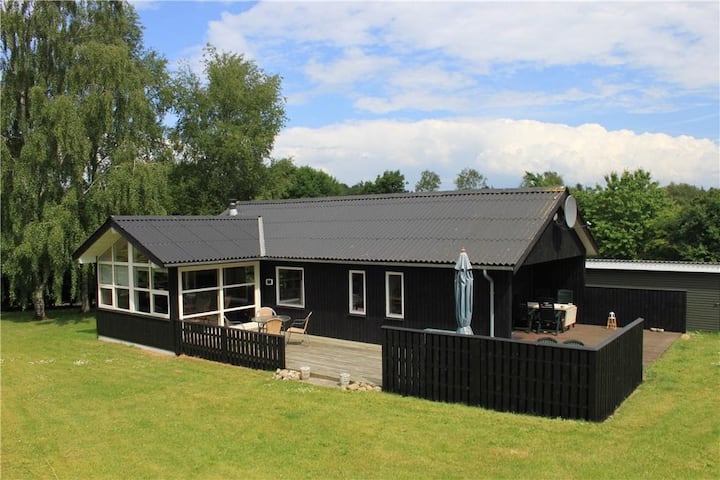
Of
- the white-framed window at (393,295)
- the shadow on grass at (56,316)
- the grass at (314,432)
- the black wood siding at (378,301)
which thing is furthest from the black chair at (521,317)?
the shadow on grass at (56,316)

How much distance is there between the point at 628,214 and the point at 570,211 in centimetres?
2323

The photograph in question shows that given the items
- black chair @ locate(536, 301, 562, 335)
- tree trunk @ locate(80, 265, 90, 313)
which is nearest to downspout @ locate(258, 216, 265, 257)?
black chair @ locate(536, 301, 562, 335)

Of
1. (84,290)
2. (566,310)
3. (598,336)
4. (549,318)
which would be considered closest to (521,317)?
(549,318)

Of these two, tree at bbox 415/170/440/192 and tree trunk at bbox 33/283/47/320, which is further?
tree at bbox 415/170/440/192

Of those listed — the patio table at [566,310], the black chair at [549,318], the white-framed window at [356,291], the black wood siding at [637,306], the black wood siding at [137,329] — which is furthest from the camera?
the black wood siding at [637,306]

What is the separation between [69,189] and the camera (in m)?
21.8

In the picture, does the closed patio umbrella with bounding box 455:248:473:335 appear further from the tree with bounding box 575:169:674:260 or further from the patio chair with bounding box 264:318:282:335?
the tree with bounding box 575:169:674:260

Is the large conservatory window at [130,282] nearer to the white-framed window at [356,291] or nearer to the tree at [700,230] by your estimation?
the white-framed window at [356,291]

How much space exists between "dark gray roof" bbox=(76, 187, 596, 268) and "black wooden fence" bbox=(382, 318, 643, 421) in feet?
10.8

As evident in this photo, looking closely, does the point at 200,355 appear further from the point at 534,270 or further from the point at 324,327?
the point at 534,270

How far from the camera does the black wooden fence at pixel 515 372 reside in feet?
28.1

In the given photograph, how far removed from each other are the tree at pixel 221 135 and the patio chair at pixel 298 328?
19.4 metres

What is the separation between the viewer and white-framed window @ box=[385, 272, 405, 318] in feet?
47.6

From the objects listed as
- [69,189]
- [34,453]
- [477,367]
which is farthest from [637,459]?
[69,189]
